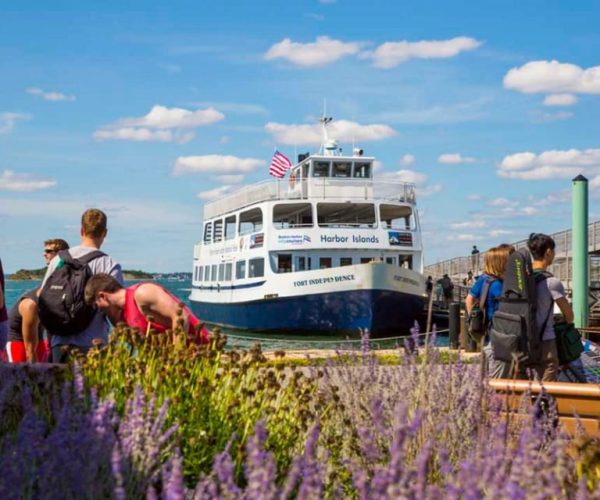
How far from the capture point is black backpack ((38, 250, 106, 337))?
4.81 meters

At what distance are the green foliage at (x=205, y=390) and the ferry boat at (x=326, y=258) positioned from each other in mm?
20800

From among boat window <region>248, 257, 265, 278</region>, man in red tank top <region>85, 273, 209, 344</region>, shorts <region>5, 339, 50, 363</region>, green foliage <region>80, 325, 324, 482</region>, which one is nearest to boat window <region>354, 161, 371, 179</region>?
boat window <region>248, 257, 265, 278</region>

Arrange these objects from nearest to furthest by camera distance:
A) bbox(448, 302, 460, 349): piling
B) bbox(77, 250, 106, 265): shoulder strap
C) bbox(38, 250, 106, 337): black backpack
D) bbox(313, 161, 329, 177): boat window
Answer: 1. bbox(38, 250, 106, 337): black backpack
2. bbox(77, 250, 106, 265): shoulder strap
3. bbox(448, 302, 460, 349): piling
4. bbox(313, 161, 329, 177): boat window

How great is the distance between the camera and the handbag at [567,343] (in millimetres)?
5605

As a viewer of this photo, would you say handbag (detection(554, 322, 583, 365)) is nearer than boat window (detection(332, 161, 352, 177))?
Yes

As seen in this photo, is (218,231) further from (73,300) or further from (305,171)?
(73,300)

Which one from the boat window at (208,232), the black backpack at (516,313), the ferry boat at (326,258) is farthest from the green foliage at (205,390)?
the boat window at (208,232)

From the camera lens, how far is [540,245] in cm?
561

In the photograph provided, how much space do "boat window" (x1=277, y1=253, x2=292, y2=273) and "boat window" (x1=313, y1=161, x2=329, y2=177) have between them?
333 cm

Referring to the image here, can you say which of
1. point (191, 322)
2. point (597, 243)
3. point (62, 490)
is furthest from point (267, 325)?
point (62, 490)

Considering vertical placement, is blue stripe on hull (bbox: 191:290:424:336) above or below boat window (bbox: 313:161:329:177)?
below

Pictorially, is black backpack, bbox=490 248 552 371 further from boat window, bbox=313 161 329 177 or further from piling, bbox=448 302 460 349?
boat window, bbox=313 161 329 177

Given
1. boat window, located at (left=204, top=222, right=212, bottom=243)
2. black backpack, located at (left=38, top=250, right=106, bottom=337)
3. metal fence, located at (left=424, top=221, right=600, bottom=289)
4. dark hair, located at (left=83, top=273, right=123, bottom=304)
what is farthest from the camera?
boat window, located at (left=204, top=222, right=212, bottom=243)

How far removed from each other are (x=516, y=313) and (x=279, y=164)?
883 inches
